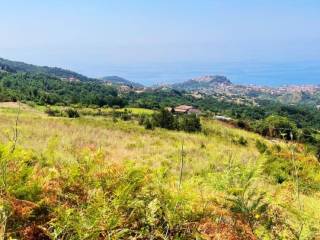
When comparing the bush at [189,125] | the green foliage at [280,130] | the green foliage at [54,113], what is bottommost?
the green foliage at [54,113]

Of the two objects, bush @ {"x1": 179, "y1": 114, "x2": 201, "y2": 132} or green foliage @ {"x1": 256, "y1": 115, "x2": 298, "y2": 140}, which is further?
bush @ {"x1": 179, "y1": 114, "x2": 201, "y2": 132}

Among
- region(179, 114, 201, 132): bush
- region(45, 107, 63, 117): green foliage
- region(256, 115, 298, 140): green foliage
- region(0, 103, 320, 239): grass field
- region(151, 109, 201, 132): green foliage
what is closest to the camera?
region(0, 103, 320, 239): grass field

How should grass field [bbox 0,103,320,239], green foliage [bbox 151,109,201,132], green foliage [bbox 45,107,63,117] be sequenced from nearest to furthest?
grass field [bbox 0,103,320,239] < green foliage [bbox 151,109,201,132] < green foliage [bbox 45,107,63,117]

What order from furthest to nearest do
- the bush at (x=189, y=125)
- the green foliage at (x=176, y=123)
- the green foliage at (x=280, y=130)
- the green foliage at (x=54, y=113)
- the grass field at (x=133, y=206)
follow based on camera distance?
the green foliage at (x=54, y=113), the green foliage at (x=176, y=123), the bush at (x=189, y=125), the green foliage at (x=280, y=130), the grass field at (x=133, y=206)

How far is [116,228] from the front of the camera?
12.6ft

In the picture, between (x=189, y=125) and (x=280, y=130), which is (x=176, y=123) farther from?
(x=280, y=130)

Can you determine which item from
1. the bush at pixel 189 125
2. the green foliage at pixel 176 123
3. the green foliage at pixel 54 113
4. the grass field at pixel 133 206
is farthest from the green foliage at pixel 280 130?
the green foliage at pixel 54 113

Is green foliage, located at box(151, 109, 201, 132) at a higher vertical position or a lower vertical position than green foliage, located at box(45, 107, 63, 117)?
higher

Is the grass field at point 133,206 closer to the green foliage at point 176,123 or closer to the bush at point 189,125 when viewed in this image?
the bush at point 189,125

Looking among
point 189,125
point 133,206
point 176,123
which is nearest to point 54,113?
point 176,123

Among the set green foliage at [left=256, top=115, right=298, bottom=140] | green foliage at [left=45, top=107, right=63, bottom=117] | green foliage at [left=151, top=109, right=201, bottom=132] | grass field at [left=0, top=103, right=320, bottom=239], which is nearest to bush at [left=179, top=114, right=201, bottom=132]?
green foliage at [left=151, top=109, right=201, bottom=132]

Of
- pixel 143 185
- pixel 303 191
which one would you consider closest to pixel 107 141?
pixel 303 191

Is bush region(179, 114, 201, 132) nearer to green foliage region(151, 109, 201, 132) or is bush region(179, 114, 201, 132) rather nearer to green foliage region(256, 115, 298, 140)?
green foliage region(151, 109, 201, 132)

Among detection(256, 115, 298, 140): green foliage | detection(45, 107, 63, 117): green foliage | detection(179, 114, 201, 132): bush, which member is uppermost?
detection(256, 115, 298, 140): green foliage
